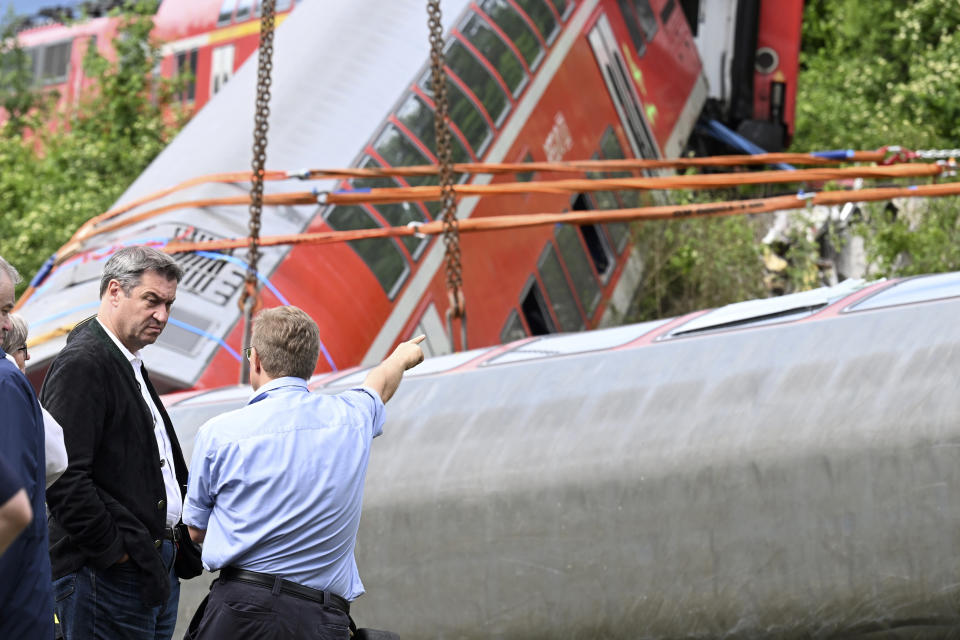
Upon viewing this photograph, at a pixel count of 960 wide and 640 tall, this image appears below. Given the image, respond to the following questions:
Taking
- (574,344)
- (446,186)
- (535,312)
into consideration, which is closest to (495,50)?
(535,312)

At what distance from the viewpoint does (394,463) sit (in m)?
5.84

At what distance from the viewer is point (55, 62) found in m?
21.7

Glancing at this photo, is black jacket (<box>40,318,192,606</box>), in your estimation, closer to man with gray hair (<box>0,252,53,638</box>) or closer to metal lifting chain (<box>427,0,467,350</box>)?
man with gray hair (<box>0,252,53,638</box>)

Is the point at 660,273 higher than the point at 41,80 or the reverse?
the reverse

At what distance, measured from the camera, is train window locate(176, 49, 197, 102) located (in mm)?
17906

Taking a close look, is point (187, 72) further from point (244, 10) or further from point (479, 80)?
point (479, 80)

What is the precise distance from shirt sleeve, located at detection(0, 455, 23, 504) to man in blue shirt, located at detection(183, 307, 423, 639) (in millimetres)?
985

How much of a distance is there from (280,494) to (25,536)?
687 millimetres

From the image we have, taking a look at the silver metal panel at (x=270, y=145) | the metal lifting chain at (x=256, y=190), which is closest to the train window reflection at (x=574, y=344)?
the metal lifting chain at (x=256, y=190)

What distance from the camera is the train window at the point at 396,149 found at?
8984mm

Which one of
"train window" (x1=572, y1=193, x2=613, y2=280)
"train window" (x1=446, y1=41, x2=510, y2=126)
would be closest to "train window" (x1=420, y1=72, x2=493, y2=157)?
"train window" (x1=446, y1=41, x2=510, y2=126)

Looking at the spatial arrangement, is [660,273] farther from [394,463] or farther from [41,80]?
[41,80]

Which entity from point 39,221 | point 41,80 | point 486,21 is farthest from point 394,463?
point 41,80

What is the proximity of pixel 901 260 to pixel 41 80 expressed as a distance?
14674 millimetres
